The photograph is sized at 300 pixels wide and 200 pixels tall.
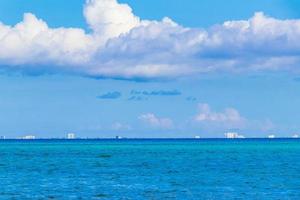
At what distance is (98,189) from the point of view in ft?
223

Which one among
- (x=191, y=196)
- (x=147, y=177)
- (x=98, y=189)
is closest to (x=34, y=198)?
(x=98, y=189)

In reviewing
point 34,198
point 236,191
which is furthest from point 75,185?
point 236,191

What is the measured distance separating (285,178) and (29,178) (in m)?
30.7

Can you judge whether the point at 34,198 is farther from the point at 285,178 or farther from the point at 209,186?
the point at 285,178

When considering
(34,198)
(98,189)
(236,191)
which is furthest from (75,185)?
(236,191)

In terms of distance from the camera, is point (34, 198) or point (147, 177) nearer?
point (34, 198)

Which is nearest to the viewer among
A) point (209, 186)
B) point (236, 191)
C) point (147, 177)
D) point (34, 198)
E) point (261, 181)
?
point (34, 198)

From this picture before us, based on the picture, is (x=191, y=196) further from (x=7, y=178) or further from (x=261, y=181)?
(x=7, y=178)

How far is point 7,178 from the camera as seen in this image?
270 ft

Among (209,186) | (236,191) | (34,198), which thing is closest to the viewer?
(34,198)

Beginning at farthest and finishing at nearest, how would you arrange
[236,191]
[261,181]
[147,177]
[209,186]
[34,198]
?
[147,177]
[261,181]
[209,186]
[236,191]
[34,198]

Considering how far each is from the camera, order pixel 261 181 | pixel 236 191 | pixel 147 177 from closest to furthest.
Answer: pixel 236 191
pixel 261 181
pixel 147 177

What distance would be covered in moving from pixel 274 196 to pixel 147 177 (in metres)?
24.1

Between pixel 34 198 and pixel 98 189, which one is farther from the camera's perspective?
pixel 98 189
